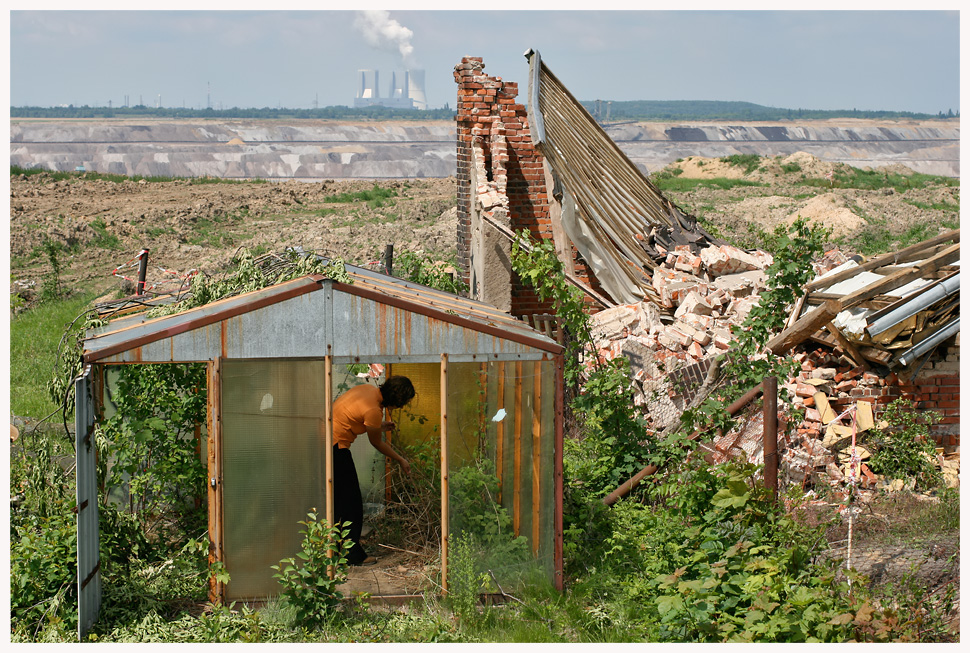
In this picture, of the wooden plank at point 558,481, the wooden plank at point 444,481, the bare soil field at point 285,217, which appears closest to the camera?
the wooden plank at point 444,481

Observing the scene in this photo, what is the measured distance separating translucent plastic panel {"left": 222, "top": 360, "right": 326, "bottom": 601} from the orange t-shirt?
1.31 feet

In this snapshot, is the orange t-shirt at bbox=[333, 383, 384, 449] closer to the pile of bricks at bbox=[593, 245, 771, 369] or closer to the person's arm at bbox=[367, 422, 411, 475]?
the person's arm at bbox=[367, 422, 411, 475]

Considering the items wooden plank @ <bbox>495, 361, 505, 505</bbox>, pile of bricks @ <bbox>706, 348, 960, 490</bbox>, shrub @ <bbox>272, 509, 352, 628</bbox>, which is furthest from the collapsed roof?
shrub @ <bbox>272, 509, 352, 628</bbox>

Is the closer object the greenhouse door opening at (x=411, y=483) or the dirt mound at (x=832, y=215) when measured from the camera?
the greenhouse door opening at (x=411, y=483)

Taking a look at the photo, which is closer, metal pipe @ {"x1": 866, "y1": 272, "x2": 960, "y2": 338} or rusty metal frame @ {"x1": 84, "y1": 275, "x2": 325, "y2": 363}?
rusty metal frame @ {"x1": 84, "y1": 275, "x2": 325, "y2": 363}

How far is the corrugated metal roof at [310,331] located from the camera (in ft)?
18.9

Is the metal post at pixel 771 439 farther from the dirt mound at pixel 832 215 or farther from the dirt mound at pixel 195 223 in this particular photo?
the dirt mound at pixel 832 215

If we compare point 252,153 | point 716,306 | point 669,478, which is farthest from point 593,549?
Result: point 252,153

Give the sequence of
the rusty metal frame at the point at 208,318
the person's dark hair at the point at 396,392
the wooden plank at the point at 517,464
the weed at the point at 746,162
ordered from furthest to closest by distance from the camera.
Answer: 1. the weed at the point at 746,162
2. the person's dark hair at the point at 396,392
3. the wooden plank at the point at 517,464
4. the rusty metal frame at the point at 208,318

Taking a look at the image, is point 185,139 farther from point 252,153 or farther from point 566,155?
point 566,155

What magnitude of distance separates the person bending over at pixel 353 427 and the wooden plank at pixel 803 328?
3.84 m

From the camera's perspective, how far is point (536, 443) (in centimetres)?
636

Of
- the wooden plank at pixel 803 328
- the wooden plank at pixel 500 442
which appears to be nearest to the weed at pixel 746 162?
the wooden plank at pixel 803 328

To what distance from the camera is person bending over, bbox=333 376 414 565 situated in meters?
6.41
